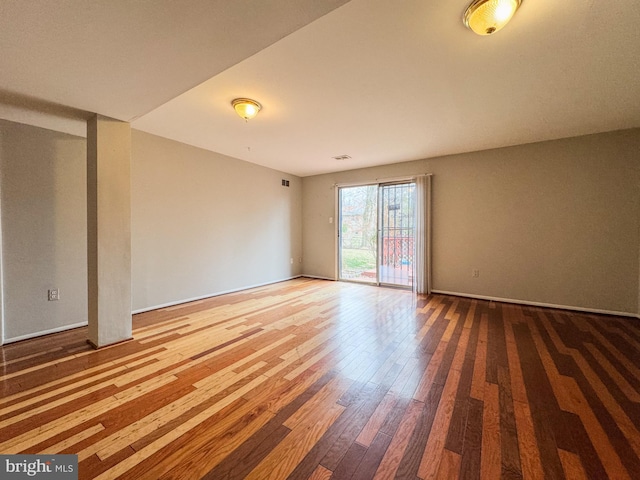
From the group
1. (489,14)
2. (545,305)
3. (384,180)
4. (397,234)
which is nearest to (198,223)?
(384,180)

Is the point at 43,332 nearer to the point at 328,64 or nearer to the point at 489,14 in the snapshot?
the point at 328,64

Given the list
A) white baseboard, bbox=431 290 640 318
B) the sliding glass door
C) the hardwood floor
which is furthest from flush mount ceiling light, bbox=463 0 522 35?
white baseboard, bbox=431 290 640 318

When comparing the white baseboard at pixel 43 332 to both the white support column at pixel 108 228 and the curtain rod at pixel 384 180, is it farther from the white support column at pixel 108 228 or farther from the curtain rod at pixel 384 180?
the curtain rod at pixel 384 180

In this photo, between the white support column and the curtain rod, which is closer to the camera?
the white support column

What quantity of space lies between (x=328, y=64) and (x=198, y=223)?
125 inches

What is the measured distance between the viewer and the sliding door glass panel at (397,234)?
16.1 ft

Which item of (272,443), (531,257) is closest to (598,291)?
(531,257)

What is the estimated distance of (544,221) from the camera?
12.2 ft

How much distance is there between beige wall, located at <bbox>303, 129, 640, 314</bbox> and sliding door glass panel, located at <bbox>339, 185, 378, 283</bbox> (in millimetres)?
1005

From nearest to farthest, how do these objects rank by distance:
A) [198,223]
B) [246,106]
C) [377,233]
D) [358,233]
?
[246,106], [198,223], [377,233], [358,233]

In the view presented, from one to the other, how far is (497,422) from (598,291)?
3511 mm

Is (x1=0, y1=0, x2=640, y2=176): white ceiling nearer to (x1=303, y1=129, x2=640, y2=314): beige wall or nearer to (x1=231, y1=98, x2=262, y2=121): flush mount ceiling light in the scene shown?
(x1=231, y1=98, x2=262, y2=121): flush mount ceiling light

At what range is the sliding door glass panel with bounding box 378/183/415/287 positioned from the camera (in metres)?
4.90

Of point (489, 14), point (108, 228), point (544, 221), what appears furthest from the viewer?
point (544, 221)
